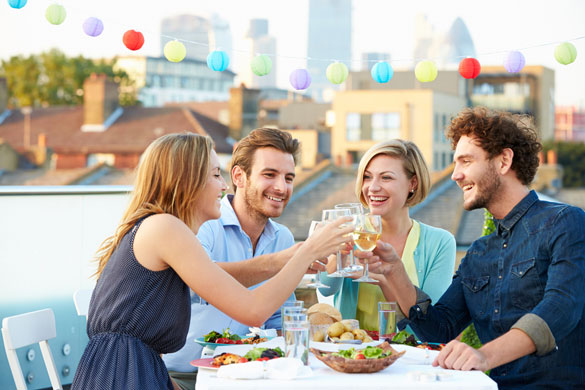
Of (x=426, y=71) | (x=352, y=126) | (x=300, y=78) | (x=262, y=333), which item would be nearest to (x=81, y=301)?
(x=262, y=333)

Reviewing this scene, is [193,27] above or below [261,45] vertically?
above

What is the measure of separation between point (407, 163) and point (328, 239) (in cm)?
109

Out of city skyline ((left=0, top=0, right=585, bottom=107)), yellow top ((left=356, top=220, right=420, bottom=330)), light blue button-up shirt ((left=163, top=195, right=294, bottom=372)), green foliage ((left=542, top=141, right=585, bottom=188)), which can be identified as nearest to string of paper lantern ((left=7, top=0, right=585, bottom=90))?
light blue button-up shirt ((left=163, top=195, right=294, bottom=372))

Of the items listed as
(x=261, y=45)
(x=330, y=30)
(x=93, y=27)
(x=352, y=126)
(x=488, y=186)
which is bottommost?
(x=488, y=186)

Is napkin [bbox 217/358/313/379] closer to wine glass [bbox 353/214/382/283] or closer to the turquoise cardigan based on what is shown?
wine glass [bbox 353/214/382/283]

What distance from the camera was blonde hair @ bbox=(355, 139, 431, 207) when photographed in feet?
11.6

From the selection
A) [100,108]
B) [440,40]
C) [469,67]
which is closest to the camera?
[469,67]

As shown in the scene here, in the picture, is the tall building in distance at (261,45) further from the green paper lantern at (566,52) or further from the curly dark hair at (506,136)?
the curly dark hair at (506,136)

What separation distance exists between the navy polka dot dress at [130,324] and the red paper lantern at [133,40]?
264 centimetres

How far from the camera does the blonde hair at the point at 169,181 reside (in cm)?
262

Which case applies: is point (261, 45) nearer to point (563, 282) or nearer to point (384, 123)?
point (384, 123)

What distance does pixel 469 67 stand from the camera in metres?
5.44

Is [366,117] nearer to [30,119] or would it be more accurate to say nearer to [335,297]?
[30,119]

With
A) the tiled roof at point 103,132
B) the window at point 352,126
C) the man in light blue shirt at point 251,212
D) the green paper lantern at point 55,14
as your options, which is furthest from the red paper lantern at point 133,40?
the window at point 352,126
